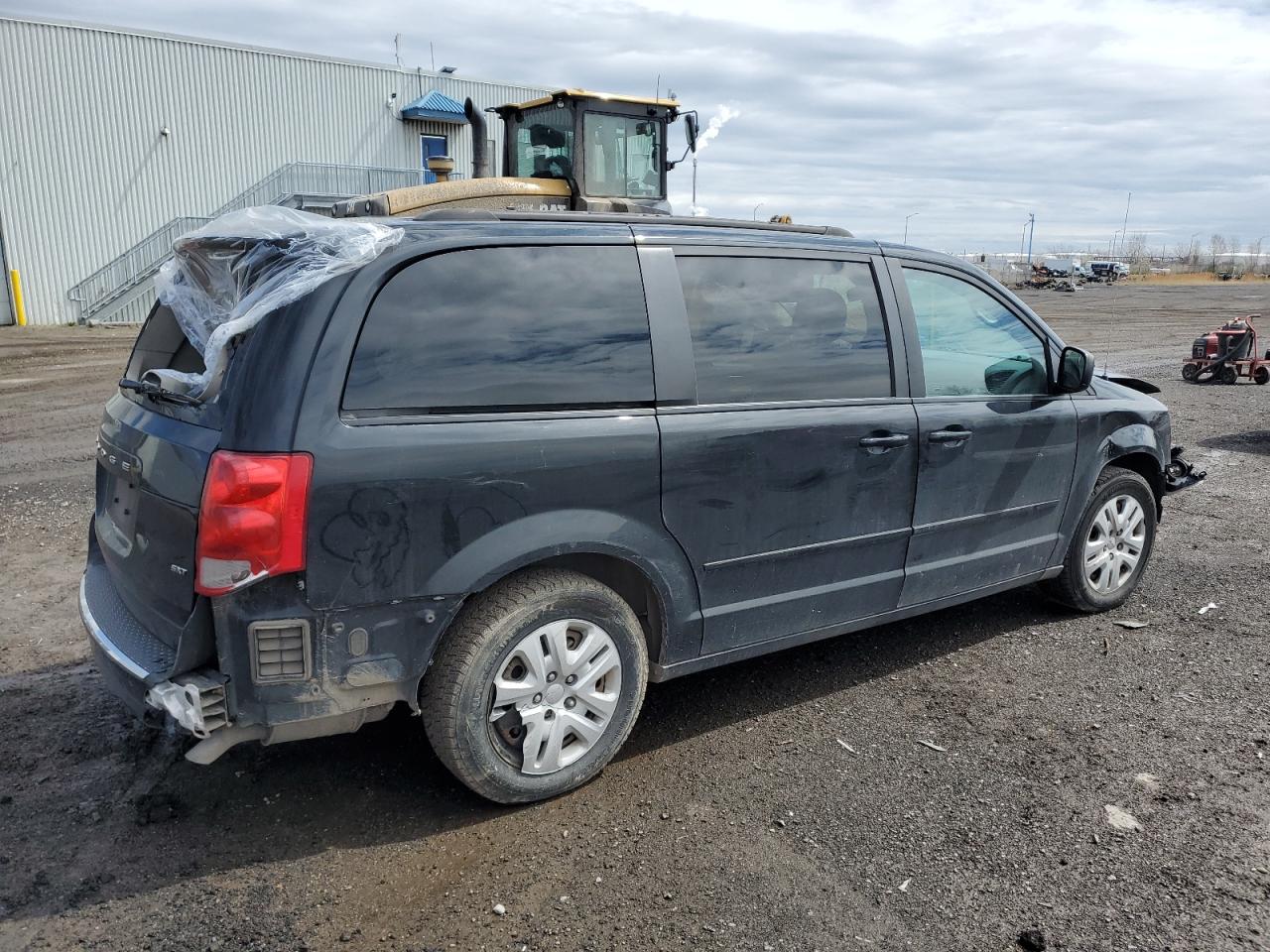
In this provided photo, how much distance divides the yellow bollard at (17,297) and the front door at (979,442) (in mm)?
25591

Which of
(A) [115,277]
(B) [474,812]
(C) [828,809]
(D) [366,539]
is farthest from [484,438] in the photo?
(A) [115,277]

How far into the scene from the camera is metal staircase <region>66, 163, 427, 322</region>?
2514 cm

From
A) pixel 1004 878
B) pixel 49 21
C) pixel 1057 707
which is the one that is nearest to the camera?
pixel 1004 878

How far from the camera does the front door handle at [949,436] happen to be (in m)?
4.13

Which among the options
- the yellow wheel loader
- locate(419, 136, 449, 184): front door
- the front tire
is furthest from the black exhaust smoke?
locate(419, 136, 449, 184): front door

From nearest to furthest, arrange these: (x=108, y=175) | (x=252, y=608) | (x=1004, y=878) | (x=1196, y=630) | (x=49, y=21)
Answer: (x=252, y=608), (x=1004, y=878), (x=1196, y=630), (x=49, y=21), (x=108, y=175)

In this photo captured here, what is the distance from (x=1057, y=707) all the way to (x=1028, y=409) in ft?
4.43

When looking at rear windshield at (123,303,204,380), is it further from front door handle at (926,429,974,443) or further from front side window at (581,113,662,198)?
front side window at (581,113,662,198)

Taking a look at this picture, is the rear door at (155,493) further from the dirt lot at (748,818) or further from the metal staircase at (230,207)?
the metal staircase at (230,207)

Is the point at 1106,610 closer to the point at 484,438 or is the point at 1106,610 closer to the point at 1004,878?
the point at 1004,878

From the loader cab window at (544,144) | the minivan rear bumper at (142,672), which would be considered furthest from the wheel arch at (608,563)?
the loader cab window at (544,144)

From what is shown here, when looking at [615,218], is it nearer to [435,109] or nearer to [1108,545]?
[1108,545]

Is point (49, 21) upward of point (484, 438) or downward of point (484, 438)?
upward

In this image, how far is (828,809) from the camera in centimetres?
336
